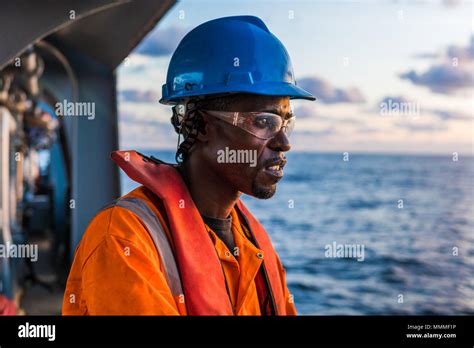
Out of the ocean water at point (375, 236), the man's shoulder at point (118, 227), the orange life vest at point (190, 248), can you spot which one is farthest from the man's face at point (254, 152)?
the ocean water at point (375, 236)

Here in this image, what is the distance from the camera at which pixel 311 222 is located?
1877 inches

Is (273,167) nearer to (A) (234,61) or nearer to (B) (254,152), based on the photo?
(B) (254,152)

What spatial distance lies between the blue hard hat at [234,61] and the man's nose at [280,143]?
0.40ft

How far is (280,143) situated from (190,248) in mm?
423

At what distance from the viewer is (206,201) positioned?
1.97m

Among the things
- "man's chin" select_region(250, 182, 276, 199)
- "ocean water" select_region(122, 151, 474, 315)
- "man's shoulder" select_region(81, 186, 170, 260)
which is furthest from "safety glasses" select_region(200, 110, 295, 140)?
"ocean water" select_region(122, 151, 474, 315)

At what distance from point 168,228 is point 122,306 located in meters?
0.31

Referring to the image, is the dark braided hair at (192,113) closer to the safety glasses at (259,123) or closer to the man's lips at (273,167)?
the safety glasses at (259,123)

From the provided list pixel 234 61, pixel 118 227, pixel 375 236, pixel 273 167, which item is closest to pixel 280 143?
pixel 273 167

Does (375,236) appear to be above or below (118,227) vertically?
below

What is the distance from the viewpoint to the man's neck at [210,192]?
197 centimetres

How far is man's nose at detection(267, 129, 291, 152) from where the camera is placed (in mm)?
1860

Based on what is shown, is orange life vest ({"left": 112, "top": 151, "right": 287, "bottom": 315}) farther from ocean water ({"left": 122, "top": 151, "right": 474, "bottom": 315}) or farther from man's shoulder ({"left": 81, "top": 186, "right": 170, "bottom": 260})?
ocean water ({"left": 122, "top": 151, "right": 474, "bottom": 315})
